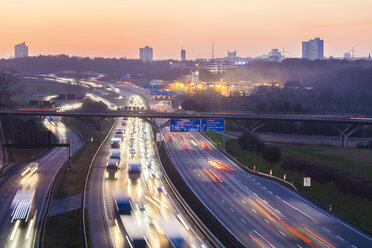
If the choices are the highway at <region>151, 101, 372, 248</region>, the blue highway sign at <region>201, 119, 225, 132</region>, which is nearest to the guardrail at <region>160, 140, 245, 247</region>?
the highway at <region>151, 101, 372, 248</region>

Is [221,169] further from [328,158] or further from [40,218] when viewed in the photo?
[40,218]

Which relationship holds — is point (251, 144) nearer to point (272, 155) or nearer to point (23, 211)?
point (272, 155)

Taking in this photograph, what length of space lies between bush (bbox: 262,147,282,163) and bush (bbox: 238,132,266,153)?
11.3 ft

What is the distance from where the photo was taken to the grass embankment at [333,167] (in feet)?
144

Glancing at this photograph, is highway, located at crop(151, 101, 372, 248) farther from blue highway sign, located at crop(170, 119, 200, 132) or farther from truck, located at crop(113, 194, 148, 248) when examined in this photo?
blue highway sign, located at crop(170, 119, 200, 132)

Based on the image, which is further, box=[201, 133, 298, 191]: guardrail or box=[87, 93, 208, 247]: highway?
box=[201, 133, 298, 191]: guardrail

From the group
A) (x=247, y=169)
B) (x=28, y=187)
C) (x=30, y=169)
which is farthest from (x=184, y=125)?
(x=28, y=187)

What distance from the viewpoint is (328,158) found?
64312 mm

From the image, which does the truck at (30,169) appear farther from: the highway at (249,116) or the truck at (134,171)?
the truck at (134,171)

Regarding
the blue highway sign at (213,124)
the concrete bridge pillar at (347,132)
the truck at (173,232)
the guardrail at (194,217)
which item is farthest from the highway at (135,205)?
the concrete bridge pillar at (347,132)

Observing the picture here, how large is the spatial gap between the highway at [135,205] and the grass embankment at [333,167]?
14042mm

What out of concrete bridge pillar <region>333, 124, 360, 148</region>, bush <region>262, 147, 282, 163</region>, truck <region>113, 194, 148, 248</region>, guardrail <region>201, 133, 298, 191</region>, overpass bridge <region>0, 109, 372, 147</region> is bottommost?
truck <region>113, 194, 148, 248</region>

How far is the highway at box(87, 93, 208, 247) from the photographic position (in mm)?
36625

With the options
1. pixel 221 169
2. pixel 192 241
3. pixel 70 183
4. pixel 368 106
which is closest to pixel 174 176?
pixel 221 169
